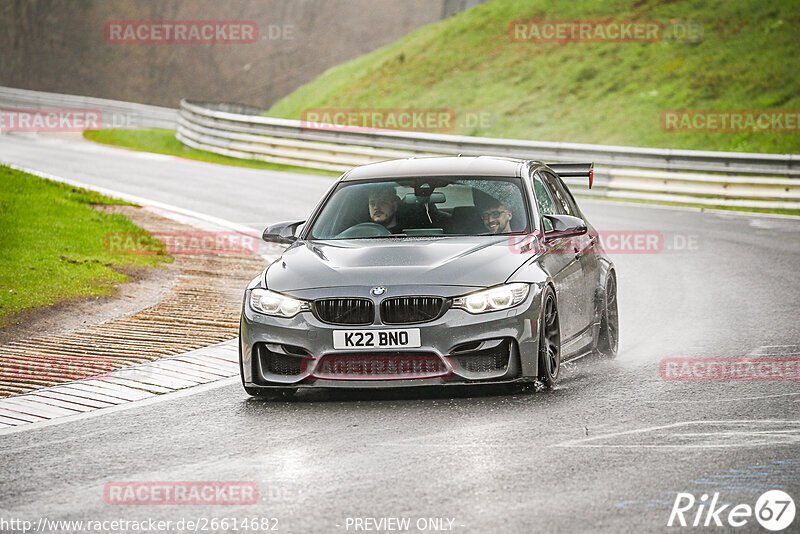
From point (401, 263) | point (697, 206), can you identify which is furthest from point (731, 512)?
point (697, 206)

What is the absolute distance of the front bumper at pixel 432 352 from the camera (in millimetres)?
7750

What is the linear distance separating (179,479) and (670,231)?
14.0 metres

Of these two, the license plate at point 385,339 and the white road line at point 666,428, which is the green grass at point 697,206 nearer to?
the white road line at point 666,428

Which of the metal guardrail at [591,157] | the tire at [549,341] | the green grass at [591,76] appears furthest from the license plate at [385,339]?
the green grass at [591,76]

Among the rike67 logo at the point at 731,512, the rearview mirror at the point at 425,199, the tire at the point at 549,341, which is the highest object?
the rearview mirror at the point at 425,199

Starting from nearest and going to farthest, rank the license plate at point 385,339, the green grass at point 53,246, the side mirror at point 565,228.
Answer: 1. the license plate at point 385,339
2. the side mirror at point 565,228
3. the green grass at point 53,246

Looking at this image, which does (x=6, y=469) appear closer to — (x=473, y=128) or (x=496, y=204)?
(x=496, y=204)

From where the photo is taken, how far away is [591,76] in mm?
37500

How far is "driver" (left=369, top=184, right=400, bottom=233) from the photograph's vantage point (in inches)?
359

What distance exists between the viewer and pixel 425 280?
310 inches

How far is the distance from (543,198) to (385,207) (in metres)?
1.28

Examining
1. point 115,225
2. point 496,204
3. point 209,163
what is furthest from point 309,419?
point 209,163

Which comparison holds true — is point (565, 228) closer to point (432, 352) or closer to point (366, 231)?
point (366, 231)

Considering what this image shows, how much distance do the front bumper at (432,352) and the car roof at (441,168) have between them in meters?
1.66
